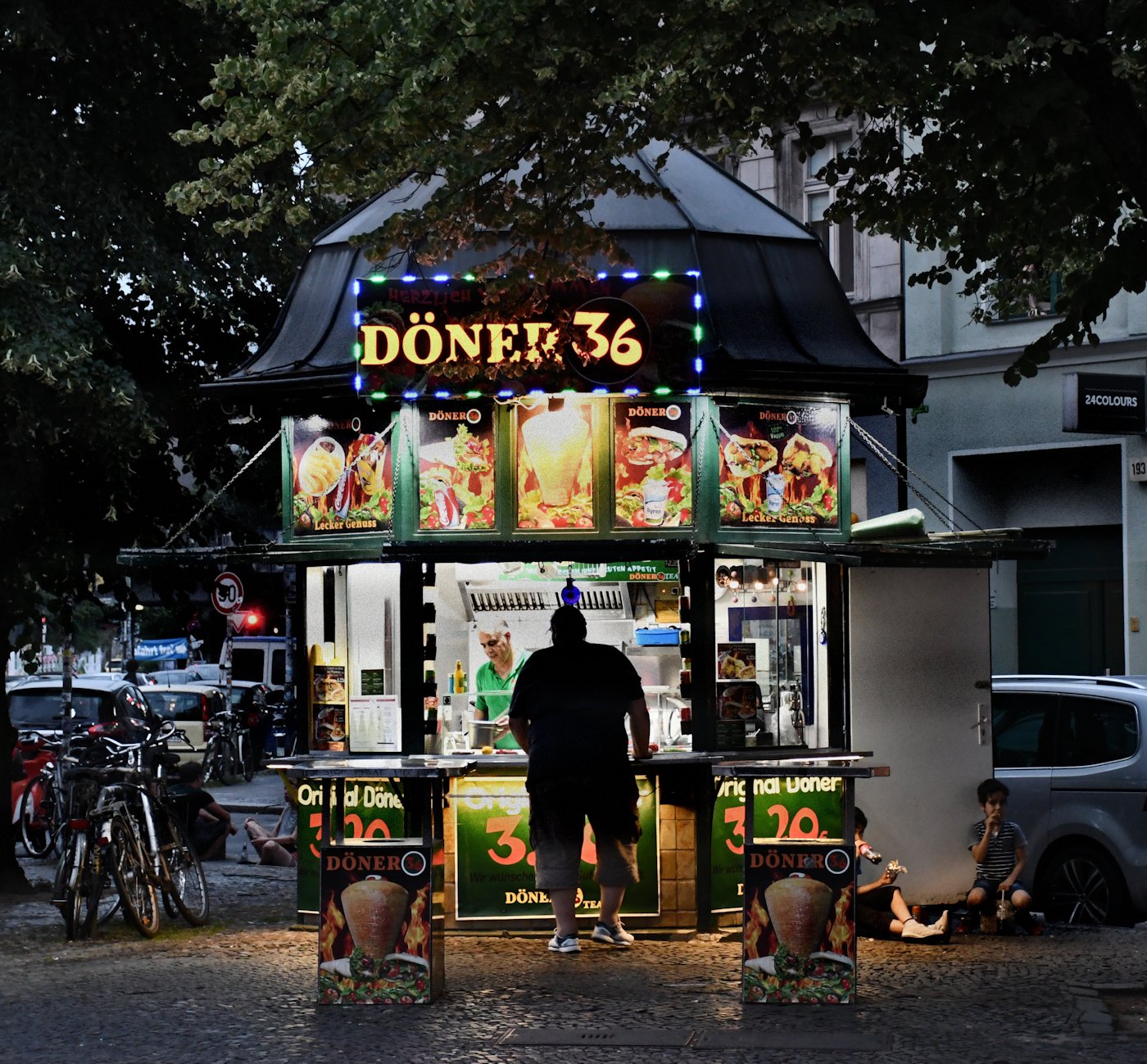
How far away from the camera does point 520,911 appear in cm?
1173

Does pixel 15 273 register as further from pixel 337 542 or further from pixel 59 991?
pixel 59 991

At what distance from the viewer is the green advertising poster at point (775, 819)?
38.3 feet

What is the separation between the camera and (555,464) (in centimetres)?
1199

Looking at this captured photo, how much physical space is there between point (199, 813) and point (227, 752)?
13107 mm

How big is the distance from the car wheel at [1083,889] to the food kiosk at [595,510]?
177 centimetres

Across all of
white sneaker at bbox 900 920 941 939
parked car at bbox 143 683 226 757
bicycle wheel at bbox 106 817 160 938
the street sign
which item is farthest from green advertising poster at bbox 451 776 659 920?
parked car at bbox 143 683 226 757

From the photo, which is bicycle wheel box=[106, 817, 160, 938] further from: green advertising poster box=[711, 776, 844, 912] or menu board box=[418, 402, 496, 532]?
green advertising poster box=[711, 776, 844, 912]

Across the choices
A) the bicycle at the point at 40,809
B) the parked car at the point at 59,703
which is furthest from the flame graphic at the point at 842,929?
the parked car at the point at 59,703

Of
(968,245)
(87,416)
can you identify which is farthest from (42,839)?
Result: (968,245)

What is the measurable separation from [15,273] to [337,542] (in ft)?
8.59

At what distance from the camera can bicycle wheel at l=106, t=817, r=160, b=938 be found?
12.1m

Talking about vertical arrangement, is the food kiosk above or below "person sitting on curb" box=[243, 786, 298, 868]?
above

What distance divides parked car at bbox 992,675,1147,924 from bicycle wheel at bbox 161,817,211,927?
5221mm

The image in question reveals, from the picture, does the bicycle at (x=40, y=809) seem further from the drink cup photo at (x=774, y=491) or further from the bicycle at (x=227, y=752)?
the bicycle at (x=227, y=752)
